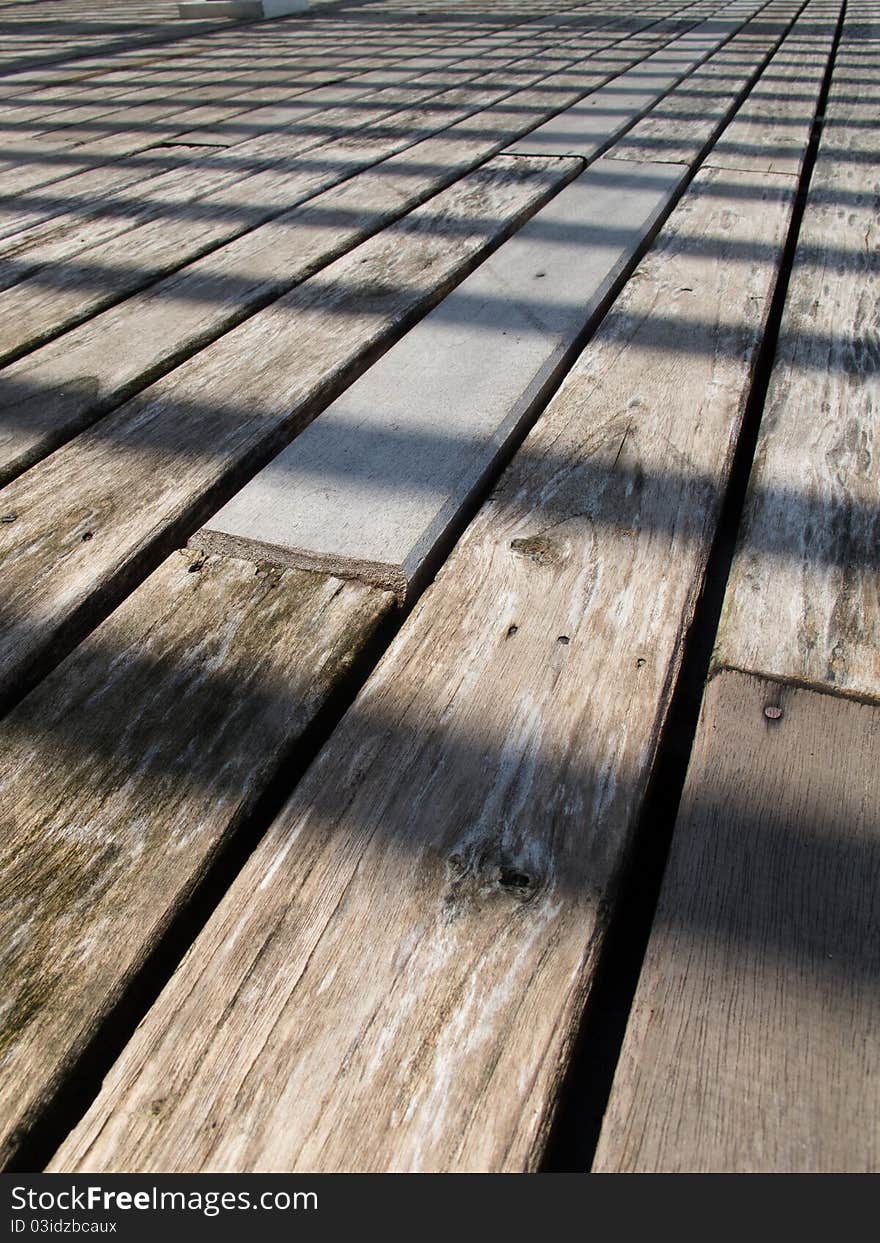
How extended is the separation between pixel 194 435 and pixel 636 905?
0.73m

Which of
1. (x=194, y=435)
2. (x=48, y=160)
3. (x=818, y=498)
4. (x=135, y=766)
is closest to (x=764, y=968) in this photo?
(x=135, y=766)

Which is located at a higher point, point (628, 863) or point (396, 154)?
point (396, 154)

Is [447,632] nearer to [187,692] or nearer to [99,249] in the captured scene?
[187,692]

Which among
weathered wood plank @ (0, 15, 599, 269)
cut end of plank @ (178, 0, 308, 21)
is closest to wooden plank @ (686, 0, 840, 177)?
weathered wood plank @ (0, 15, 599, 269)

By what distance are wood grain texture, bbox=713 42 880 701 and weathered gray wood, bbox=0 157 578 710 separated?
0.53 meters

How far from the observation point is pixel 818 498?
100 cm

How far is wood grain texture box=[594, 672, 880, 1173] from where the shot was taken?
513 mm

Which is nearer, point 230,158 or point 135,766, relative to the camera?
point 135,766

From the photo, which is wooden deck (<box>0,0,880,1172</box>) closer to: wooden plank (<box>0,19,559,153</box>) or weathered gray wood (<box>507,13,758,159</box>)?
weathered gray wood (<box>507,13,758,159</box>)

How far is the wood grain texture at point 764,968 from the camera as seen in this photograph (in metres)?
0.51

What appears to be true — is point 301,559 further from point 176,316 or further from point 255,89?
point 255,89

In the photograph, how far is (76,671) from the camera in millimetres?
807

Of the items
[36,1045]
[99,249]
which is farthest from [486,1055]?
[99,249]
